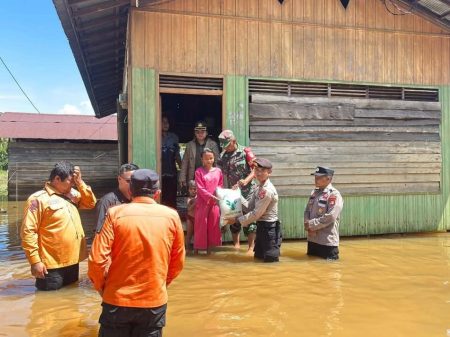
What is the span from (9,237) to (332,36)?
7470 millimetres

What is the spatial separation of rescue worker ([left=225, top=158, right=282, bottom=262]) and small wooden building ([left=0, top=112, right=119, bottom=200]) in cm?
1359

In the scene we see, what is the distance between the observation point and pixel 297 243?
780 cm

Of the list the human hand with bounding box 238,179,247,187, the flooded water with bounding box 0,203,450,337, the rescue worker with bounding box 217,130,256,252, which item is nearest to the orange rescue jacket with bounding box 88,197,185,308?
the flooded water with bounding box 0,203,450,337

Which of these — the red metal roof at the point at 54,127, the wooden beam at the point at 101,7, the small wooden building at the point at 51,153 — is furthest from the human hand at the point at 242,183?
the red metal roof at the point at 54,127

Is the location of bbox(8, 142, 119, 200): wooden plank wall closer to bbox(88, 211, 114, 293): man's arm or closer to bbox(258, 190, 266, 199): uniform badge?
bbox(258, 190, 266, 199): uniform badge

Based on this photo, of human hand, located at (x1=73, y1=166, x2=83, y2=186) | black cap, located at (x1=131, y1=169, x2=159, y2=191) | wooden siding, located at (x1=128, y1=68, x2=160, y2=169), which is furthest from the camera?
wooden siding, located at (x1=128, y1=68, x2=160, y2=169)

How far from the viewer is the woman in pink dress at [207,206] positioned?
6.47 meters

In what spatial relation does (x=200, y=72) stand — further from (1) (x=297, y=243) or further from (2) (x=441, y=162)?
(2) (x=441, y=162)

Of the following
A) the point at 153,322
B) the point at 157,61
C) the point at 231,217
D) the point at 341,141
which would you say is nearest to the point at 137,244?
the point at 153,322

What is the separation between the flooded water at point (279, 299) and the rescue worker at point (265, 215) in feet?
0.82

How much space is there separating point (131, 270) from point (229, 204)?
145 inches

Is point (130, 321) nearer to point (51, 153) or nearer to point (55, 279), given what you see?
point (55, 279)

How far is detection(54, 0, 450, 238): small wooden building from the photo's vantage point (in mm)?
7242

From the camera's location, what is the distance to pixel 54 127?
→ 1941cm
